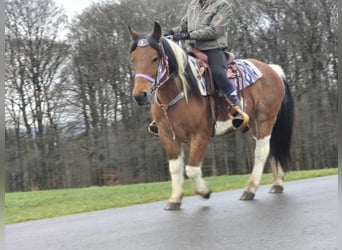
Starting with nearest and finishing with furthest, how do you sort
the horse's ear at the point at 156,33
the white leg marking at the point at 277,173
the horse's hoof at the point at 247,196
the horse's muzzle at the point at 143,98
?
1. the horse's muzzle at the point at 143,98
2. the horse's ear at the point at 156,33
3. the horse's hoof at the point at 247,196
4. the white leg marking at the point at 277,173

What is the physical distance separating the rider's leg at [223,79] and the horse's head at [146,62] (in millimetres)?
905

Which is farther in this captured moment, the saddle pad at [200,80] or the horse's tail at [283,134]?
the horse's tail at [283,134]

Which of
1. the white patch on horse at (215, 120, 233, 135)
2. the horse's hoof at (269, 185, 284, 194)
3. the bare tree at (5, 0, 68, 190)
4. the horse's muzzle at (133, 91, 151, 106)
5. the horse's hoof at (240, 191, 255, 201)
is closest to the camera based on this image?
the horse's muzzle at (133, 91, 151, 106)

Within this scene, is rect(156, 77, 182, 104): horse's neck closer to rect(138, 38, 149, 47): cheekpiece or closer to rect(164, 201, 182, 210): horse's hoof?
rect(138, 38, 149, 47): cheekpiece

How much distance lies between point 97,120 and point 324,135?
A: 35.5ft

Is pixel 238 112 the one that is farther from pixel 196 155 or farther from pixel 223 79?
pixel 196 155

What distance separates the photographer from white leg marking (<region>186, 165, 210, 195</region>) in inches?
237

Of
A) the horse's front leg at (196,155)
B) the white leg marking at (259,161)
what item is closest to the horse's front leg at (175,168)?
the horse's front leg at (196,155)

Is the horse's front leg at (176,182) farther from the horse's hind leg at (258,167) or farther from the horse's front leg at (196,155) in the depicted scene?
the horse's hind leg at (258,167)

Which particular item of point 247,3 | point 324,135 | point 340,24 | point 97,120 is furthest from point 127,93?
point 340,24

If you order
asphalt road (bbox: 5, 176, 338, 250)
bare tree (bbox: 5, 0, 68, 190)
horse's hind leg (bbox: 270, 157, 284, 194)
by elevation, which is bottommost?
asphalt road (bbox: 5, 176, 338, 250)

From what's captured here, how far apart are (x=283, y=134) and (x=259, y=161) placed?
98 centimetres

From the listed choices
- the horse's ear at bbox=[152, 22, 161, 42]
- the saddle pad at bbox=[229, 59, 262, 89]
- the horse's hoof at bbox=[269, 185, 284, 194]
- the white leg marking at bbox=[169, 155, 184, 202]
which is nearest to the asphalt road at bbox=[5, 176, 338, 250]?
the white leg marking at bbox=[169, 155, 184, 202]

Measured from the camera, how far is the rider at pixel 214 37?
20.5ft
